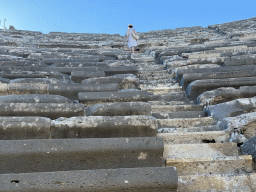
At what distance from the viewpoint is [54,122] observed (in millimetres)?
1887

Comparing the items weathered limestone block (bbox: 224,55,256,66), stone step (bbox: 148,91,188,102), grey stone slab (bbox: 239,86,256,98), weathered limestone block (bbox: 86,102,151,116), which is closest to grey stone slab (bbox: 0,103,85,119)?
weathered limestone block (bbox: 86,102,151,116)

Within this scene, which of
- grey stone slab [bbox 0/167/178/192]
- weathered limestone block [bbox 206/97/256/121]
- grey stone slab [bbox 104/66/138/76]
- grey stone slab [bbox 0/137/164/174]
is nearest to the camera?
grey stone slab [bbox 0/167/178/192]

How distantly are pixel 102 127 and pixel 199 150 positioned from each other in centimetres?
75

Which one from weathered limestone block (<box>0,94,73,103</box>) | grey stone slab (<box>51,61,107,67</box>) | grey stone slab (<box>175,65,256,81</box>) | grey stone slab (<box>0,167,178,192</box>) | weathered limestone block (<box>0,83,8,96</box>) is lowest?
grey stone slab (<box>0,167,178,192</box>)

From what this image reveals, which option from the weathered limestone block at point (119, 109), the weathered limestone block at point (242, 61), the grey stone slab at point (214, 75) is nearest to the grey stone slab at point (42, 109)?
the weathered limestone block at point (119, 109)

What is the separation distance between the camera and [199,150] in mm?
A: 1842

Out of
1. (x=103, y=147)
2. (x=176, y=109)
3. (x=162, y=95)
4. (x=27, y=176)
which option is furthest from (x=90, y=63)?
(x=27, y=176)

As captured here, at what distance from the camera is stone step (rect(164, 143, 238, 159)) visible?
180cm

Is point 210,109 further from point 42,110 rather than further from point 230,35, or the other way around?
point 230,35

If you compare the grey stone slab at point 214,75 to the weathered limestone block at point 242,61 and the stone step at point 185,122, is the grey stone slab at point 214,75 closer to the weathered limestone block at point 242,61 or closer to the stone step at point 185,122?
the weathered limestone block at point 242,61

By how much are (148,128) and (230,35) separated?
244 inches

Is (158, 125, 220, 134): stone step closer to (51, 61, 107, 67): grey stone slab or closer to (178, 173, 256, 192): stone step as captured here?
(178, 173, 256, 192): stone step

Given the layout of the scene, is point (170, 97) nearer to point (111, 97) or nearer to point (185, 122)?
point (185, 122)

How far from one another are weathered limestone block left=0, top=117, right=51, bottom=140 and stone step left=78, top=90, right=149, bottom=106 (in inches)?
25.3
